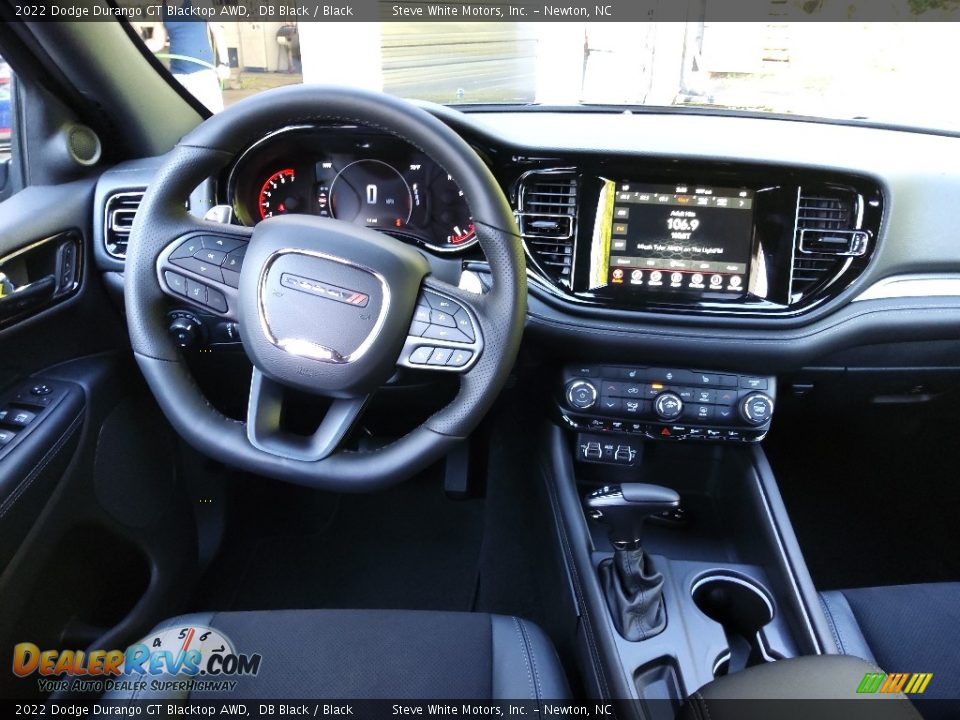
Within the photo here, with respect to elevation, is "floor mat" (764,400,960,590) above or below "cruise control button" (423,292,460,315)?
below

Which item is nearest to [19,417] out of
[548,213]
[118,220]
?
[118,220]

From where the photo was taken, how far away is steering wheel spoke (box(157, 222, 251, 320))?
118 cm

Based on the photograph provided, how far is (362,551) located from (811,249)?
4.94 feet

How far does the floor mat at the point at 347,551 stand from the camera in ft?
6.66

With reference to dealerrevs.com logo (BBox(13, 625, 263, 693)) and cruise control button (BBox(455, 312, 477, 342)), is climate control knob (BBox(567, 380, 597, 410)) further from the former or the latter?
dealerrevs.com logo (BBox(13, 625, 263, 693))

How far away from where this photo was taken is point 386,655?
1.24 m

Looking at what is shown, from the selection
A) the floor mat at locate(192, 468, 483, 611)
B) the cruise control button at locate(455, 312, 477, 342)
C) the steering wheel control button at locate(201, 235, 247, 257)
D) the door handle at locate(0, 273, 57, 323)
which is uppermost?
the steering wheel control button at locate(201, 235, 247, 257)

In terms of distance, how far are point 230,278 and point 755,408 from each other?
1163mm

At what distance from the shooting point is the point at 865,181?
1.50 meters

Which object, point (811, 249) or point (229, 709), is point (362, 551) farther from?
point (811, 249)

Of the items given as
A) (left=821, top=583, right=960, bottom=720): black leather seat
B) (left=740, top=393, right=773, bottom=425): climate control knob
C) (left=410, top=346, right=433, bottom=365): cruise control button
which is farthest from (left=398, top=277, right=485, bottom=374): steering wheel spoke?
(left=821, top=583, right=960, bottom=720): black leather seat

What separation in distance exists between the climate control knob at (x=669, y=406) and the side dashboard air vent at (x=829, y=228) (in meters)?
0.39

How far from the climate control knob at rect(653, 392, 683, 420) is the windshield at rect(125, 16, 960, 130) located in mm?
792

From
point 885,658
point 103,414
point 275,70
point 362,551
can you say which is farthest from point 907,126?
point 103,414
